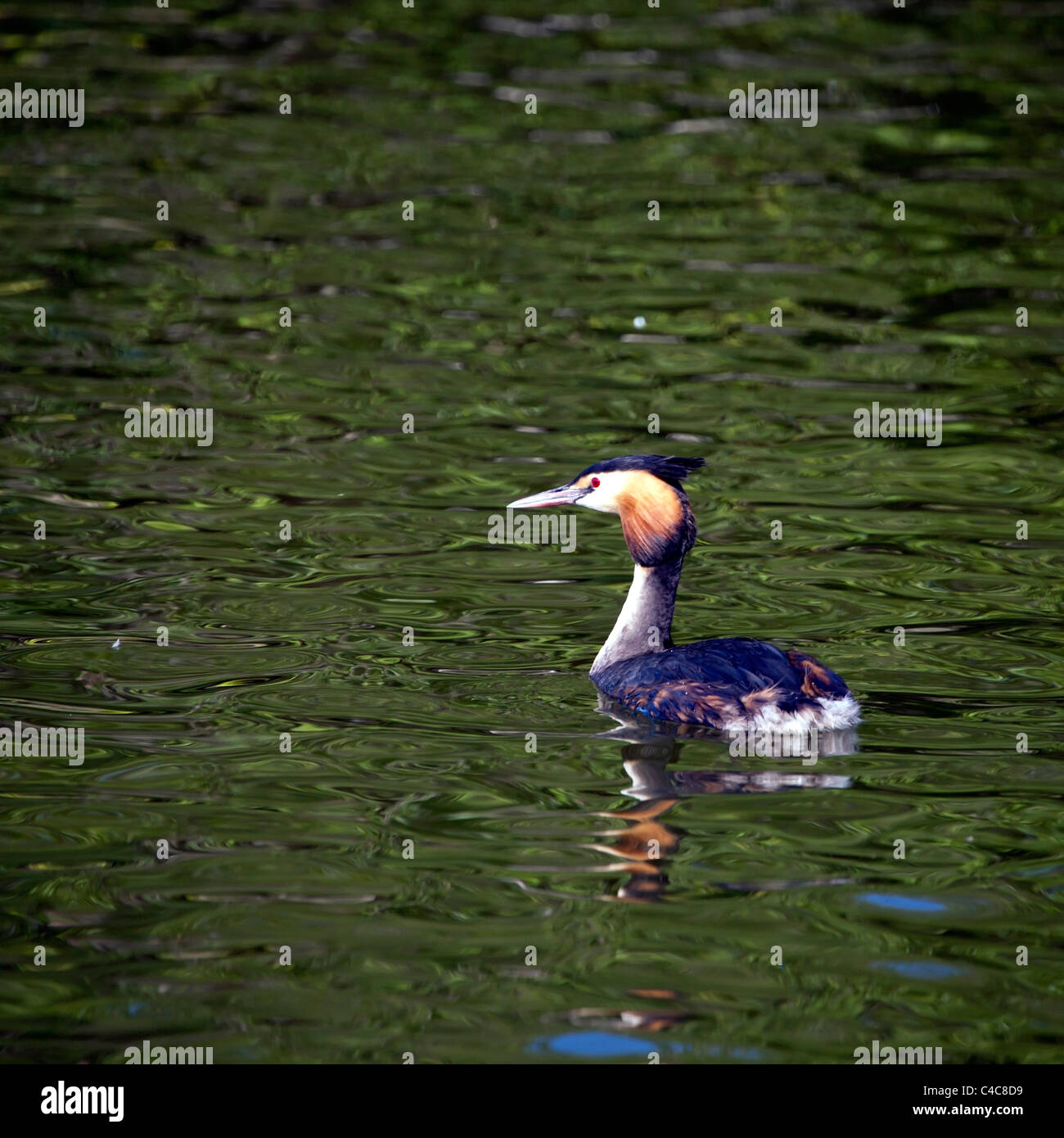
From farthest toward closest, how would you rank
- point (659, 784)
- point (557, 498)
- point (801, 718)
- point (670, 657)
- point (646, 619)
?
1. point (557, 498)
2. point (646, 619)
3. point (670, 657)
4. point (801, 718)
5. point (659, 784)

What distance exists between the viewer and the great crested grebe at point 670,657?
7.77m

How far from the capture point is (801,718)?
7719 mm

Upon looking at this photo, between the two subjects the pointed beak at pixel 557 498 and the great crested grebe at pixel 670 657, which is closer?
the great crested grebe at pixel 670 657

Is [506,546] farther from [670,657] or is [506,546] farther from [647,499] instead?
[670,657]

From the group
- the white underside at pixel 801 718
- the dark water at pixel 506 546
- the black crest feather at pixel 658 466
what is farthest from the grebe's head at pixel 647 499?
the white underside at pixel 801 718

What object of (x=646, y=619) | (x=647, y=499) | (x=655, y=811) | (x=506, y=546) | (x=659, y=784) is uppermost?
(x=506, y=546)

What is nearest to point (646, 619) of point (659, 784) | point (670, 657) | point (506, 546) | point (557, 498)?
point (670, 657)

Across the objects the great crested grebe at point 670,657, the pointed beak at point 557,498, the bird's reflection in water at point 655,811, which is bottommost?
the bird's reflection in water at point 655,811

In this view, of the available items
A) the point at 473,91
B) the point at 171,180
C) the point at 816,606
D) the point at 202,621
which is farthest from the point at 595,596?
the point at 473,91

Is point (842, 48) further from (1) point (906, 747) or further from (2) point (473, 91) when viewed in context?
(1) point (906, 747)

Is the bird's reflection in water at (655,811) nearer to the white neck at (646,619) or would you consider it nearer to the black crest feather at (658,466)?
the white neck at (646,619)

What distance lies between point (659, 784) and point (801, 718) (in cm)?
70
